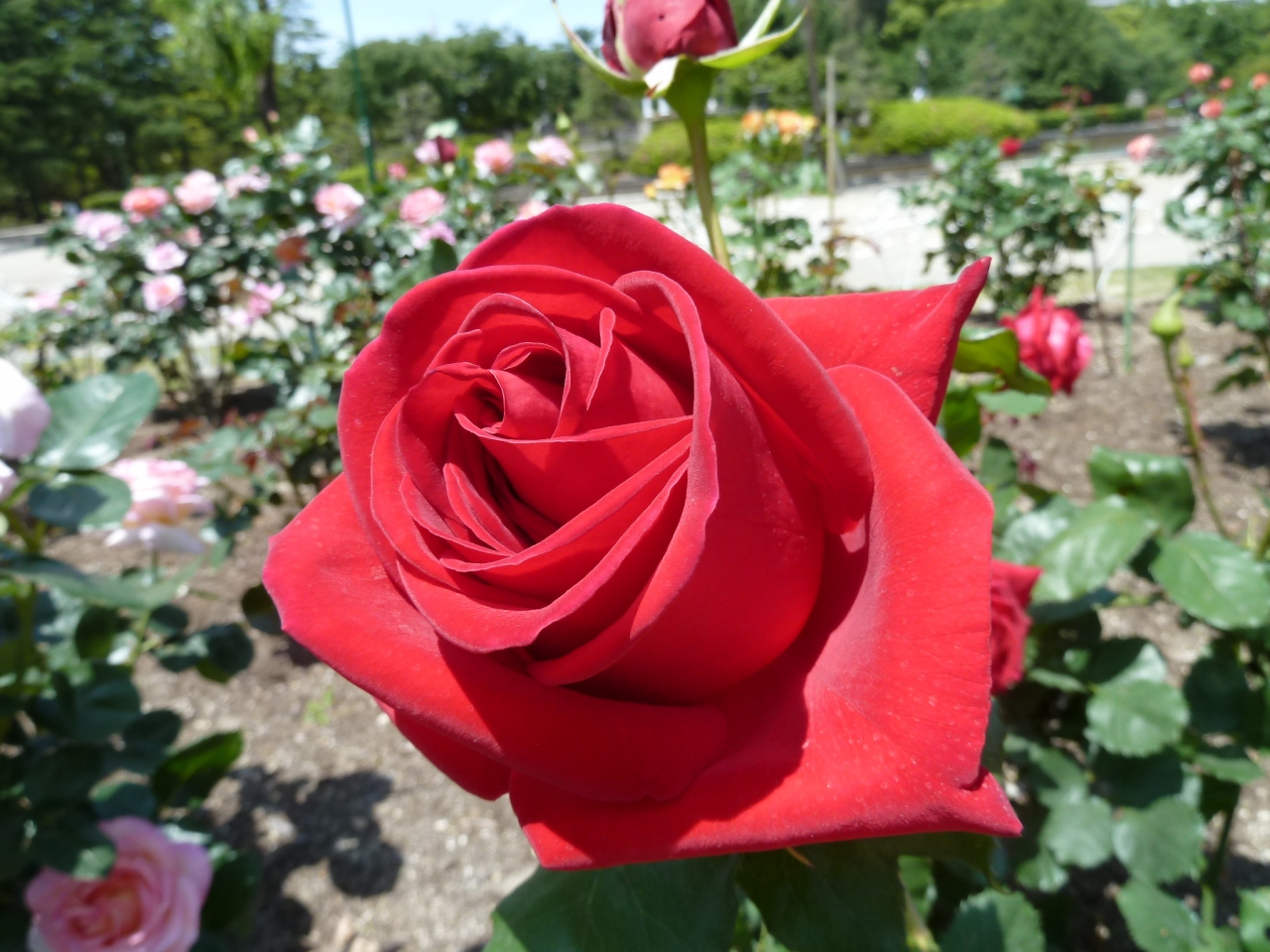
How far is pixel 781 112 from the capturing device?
260cm

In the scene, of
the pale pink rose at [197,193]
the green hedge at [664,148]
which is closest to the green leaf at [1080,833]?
the pale pink rose at [197,193]

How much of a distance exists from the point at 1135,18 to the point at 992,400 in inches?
1790

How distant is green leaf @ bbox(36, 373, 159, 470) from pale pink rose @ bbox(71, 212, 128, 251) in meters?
2.38

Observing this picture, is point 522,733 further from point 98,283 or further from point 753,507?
point 98,283

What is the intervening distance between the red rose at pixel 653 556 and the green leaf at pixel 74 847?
61cm

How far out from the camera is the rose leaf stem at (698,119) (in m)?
0.39

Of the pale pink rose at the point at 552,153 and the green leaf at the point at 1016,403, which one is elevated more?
the pale pink rose at the point at 552,153

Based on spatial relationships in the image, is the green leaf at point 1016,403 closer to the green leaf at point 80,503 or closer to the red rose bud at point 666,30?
the red rose bud at point 666,30

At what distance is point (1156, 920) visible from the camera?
740 millimetres

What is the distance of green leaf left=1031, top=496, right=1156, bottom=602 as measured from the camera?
2.07 ft

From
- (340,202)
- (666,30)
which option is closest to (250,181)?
(340,202)

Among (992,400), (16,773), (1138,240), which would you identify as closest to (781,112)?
(992,400)

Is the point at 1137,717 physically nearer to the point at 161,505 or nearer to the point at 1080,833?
the point at 1080,833

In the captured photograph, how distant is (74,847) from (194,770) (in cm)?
23
